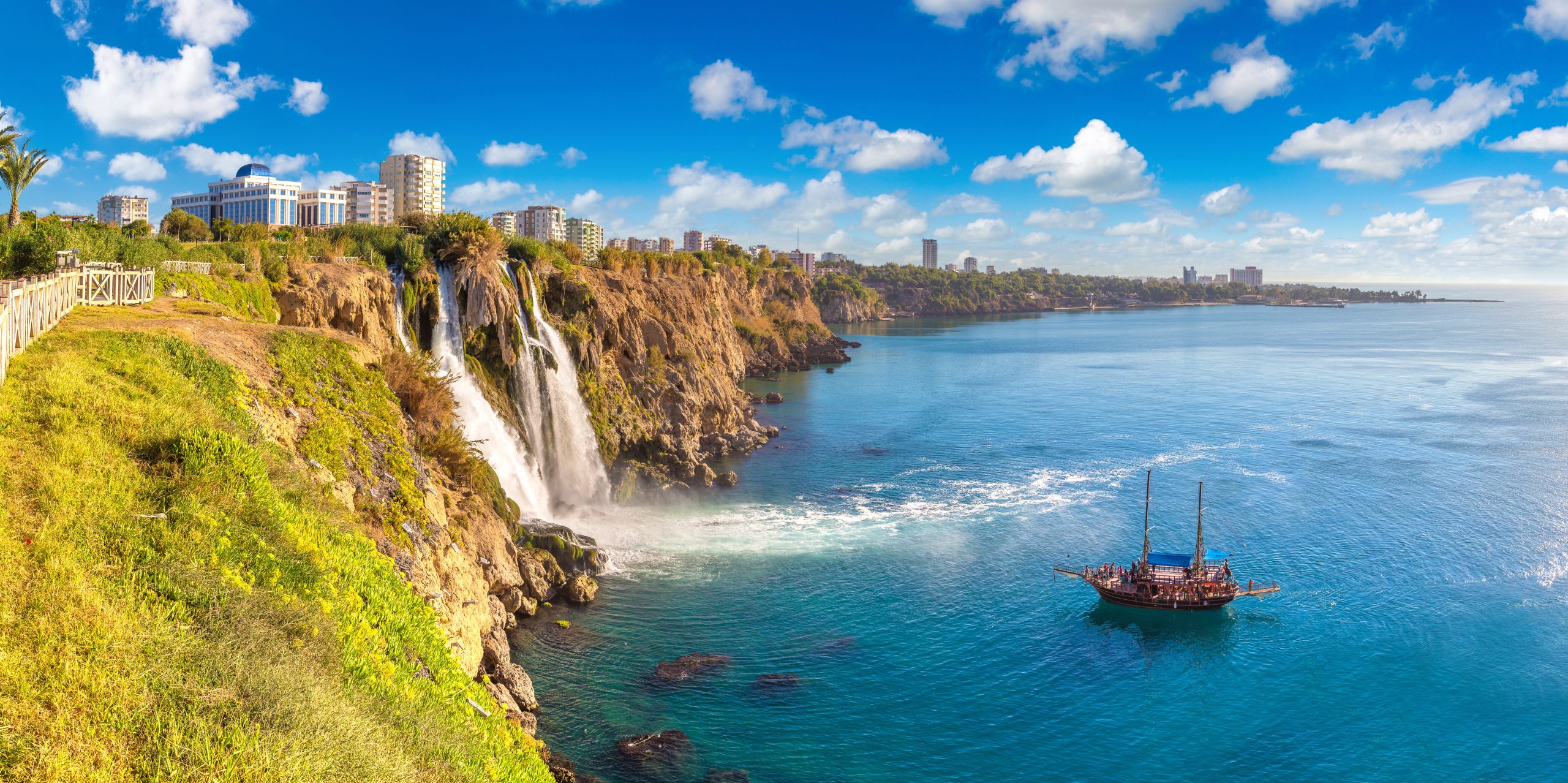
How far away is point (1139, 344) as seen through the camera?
6403 inches

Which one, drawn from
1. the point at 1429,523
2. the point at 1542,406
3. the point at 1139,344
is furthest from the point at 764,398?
the point at 1139,344

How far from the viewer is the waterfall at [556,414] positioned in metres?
47.2

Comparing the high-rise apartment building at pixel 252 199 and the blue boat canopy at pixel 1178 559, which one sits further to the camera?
the high-rise apartment building at pixel 252 199

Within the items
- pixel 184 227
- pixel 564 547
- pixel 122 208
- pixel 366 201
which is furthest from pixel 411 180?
pixel 564 547

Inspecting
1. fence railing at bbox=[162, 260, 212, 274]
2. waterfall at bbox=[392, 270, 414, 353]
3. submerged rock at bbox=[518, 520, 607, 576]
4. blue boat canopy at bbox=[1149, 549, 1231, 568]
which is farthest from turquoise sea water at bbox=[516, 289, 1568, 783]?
fence railing at bbox=[162, 260, 212, 274]

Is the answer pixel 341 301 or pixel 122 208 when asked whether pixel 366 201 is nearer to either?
pixel 122 208

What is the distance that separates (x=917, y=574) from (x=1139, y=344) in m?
138

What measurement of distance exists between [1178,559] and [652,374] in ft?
116

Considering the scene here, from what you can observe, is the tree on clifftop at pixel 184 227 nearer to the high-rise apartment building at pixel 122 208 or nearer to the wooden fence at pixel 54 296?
the wooden fence at pixel 54 296

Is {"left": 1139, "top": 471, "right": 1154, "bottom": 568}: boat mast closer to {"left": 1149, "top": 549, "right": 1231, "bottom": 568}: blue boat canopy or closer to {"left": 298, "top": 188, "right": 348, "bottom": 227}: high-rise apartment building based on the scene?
{"left": 1149, "top": 549, "right": 1231, "bottom": 568}: blue boat canopy

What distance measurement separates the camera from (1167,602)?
35.4m

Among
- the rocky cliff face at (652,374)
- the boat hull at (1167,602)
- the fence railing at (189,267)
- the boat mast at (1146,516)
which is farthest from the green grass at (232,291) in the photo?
the boat mast at (1146,516)

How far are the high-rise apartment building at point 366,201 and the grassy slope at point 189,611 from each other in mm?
172600

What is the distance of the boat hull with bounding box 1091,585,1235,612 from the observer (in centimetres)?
3544
